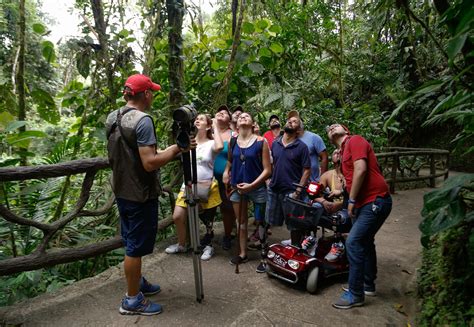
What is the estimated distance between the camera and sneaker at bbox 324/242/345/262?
3.51 m

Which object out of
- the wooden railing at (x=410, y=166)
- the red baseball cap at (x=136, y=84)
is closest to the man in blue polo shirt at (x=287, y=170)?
the red baseball cap at (x=136, y=84)

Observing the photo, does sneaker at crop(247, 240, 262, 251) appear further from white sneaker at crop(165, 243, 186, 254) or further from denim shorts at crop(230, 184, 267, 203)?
white sneaker at crop(165, 243, 186, 254)

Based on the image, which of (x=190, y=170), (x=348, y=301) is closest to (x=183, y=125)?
(x=190, y=170)

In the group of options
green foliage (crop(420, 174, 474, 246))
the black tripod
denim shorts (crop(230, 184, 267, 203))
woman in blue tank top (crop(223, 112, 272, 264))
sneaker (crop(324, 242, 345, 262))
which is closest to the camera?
green foliage (crop(420, 174, 474, 246))

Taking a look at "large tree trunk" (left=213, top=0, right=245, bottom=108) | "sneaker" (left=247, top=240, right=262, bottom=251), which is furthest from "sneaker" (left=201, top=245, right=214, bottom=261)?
"large tree trunk" (left=213, top=0, right=245, bottom=108)

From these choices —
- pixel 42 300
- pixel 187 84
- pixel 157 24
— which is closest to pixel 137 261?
pixel 42 300

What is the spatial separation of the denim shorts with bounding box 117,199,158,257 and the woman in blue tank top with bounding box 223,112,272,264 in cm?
121

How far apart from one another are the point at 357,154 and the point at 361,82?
1064 centimetres

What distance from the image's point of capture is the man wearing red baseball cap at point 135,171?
251cm

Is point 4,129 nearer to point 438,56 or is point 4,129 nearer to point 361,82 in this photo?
point 361,82

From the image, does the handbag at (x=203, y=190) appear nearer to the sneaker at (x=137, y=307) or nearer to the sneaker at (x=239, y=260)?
the sneaker at (x=239, y=260)

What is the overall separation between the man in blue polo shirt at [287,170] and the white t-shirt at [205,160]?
28.4 inches

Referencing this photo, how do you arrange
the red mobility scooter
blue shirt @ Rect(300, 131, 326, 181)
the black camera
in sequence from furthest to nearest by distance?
blue shirt @ Rect(300, 131, 326, 181), the red mobility scooter, the black camera

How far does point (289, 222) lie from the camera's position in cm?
345
